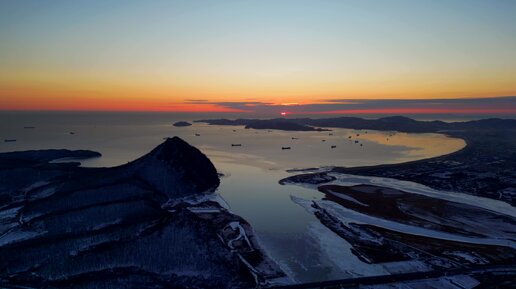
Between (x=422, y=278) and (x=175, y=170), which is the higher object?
(x=175, y=170)

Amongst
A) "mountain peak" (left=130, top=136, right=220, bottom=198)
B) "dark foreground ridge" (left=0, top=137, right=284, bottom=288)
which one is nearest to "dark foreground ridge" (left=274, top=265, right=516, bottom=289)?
"dark foreground ridge" (left=0, top=137, right=284, bottom=288)

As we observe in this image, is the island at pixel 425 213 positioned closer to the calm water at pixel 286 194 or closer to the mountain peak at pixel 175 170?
the calm water at pixel 286 194

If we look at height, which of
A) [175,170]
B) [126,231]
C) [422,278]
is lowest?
[422,278]

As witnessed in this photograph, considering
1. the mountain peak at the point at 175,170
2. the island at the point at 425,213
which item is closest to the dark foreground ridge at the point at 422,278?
the island at the point at 425,213

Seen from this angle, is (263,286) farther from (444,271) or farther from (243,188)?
(243,188)

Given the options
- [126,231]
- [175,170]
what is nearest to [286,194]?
[175,170]

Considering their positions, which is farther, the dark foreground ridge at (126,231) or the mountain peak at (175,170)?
the mountain peak at (175,170)

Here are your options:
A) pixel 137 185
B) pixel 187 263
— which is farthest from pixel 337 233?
pixel 137 185

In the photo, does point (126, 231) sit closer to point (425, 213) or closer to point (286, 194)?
point (286, 194)
